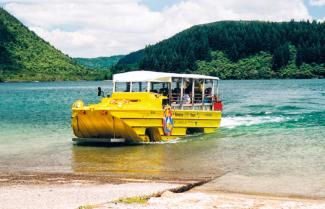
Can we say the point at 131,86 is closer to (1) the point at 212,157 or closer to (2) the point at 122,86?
(2) the point at 122,86

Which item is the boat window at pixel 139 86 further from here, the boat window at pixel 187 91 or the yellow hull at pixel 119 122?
the boat window at pixel 187 91

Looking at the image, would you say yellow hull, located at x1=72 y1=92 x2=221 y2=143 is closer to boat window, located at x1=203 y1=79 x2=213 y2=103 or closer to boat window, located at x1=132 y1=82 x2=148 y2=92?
boat window, located at x1=132 y1=82 x2=148 y2=92

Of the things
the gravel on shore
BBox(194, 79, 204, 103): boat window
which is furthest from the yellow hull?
the gravel on shore

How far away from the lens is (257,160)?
1759cm

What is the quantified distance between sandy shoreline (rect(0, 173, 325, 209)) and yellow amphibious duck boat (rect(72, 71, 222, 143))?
666cm

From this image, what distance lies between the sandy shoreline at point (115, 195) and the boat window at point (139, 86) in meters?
8.90

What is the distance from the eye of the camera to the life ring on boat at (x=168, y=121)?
71.7ft

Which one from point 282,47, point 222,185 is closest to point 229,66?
point 282,47

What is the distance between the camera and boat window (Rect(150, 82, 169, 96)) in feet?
75.5

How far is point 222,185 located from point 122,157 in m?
6.19

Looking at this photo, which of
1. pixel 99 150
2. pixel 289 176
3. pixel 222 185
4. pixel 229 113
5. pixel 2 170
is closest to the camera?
pixel 222 185

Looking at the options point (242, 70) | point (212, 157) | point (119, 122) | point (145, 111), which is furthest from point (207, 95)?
point (242, 70)

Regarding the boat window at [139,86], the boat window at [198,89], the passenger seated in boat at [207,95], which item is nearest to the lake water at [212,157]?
the passenger seated in boat at [207,95]

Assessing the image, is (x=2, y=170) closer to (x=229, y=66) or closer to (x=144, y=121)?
(x=144, y=121)
